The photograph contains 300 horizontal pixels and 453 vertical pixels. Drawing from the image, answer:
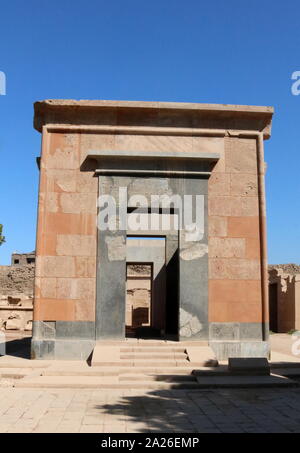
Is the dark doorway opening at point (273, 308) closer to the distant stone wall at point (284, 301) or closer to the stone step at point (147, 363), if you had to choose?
the distant stone wall at point (284, 301)

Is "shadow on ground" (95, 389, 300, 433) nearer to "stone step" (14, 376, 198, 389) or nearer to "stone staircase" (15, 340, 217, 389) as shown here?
"stone step" (14, 376, 198, 389)

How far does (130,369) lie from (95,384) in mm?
1037

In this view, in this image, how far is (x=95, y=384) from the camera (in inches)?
301

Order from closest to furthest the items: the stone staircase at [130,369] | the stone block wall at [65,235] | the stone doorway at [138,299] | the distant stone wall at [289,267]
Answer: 1. the stone staircase at [130,369]
2. the stone block wall at [65,235]
3. the stone doorway at [138,299]
4. the distant stone wall at [289,267]

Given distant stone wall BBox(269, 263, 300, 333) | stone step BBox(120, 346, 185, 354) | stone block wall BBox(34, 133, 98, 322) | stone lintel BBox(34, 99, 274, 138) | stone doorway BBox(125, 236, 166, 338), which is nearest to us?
stone step BBox(120, 346, 185, 354)

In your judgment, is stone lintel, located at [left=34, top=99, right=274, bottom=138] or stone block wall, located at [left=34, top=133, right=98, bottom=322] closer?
stone block wall, located at [left=34, top=133, right=98, bottom=322]

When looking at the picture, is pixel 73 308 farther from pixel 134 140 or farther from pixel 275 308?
pixel 275 308

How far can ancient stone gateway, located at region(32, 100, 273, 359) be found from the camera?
10.0 metres

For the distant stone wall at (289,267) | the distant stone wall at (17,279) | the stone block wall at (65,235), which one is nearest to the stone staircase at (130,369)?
the stone block wall at (65,235)

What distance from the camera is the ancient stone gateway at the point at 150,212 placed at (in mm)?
10047

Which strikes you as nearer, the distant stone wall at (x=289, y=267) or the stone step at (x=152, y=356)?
the stone step at (x=152, y=356)

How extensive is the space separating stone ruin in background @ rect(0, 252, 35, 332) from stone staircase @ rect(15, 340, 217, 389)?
11375 mm

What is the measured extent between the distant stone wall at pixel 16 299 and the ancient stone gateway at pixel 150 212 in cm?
1065

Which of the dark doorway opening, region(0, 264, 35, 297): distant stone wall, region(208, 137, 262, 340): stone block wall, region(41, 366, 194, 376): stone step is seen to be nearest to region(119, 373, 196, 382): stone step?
region(41, 366, 194, 376): stone step
